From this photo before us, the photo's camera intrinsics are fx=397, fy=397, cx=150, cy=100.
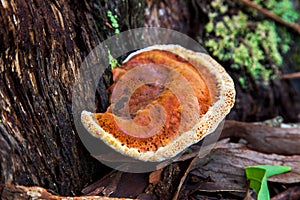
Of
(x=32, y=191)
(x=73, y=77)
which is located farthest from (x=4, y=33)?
(x=32, y=191)

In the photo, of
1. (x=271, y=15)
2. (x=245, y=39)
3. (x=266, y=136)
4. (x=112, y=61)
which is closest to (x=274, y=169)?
(x=266, y=136)

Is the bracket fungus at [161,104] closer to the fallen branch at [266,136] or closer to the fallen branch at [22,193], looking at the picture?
the fallen branch at [22,193]

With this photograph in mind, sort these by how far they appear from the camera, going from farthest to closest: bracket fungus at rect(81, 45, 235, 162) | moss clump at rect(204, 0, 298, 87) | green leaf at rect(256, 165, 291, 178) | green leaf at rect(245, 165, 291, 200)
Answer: moss clump at rect(204, 0, 298, 87), green leaf at rect(256, 165, 291, 178), green leaf at rect(245, 165, 291, 200), bracket fungus at rect(81, 45, 235, 162)

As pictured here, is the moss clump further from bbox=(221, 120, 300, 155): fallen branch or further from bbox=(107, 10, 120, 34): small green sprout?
bbox=(107, 10, 120, 34): small green sprout

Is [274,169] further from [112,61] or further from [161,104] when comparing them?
[112,61]

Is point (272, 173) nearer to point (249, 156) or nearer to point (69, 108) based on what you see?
point (249, 156)

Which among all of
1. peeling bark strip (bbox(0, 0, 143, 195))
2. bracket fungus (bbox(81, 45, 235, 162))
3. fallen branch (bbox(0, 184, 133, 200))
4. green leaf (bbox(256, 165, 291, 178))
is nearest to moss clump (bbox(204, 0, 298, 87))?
bracket fungus (bbox(81, 45, 235, 162))

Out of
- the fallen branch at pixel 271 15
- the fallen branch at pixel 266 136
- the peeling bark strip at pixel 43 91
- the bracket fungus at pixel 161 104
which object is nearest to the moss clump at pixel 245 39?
the fallen branch at pixel 271 15

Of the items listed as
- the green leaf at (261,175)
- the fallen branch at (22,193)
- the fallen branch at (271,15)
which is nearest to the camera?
the fallen branch at (22,193)
